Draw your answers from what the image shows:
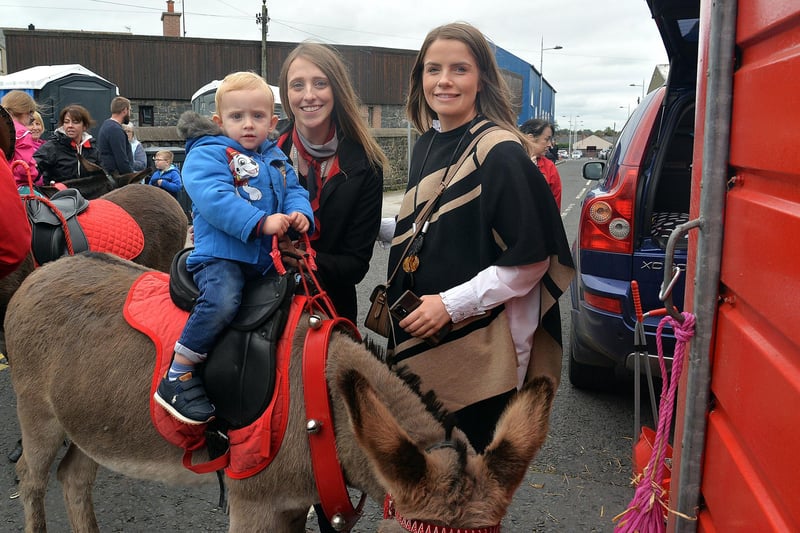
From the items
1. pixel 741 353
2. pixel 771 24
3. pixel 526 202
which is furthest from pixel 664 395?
pixel 771 24

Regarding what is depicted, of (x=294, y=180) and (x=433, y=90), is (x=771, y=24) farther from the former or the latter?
(x=294, y=180)

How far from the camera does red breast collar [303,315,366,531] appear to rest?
193cm

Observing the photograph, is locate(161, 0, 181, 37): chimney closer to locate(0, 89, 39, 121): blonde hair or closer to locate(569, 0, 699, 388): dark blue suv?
locate(0, 89, 39, 121): blonde hair

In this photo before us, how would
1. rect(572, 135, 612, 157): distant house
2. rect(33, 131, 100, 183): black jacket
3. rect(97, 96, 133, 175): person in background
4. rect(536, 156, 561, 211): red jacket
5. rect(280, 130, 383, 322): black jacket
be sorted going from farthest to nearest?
rect(572, 135, 612, 157): distant house, rect(97, 96, 133, 175): person in background, rect(536, 156, 561, 211): red jacket, rect(33, 131, 100, 183): black jacket, rect(280, 130, 383, 322): black jacket

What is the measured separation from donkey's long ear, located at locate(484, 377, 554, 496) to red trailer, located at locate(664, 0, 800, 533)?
0.33 m

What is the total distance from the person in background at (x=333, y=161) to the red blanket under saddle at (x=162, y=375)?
1.47ft

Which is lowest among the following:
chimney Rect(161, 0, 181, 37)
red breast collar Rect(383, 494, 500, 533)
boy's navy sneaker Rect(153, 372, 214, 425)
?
red breast collar Rect(383, 494, 500, 533)

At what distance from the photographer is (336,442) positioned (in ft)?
6.45

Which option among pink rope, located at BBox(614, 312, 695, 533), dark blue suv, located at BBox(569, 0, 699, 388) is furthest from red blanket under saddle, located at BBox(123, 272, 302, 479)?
dark blue suv, located at BBox(569, 0, 699, 388)

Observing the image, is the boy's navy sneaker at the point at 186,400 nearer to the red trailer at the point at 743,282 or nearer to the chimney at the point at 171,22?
the red trailer at the point at 743,282

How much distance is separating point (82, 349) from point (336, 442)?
1.16 meters

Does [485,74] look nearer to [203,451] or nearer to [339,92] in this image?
[339,92]

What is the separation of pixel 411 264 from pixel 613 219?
1.99 metres

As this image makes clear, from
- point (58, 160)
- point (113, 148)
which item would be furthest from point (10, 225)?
point (113, 148)
